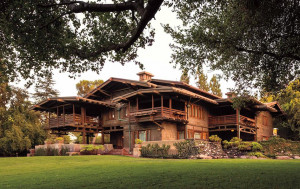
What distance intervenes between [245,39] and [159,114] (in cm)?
1539

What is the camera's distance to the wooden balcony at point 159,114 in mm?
25328

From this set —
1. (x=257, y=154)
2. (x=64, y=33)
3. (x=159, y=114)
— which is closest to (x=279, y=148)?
(x=257, y=154)

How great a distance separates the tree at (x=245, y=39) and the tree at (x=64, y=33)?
257cm

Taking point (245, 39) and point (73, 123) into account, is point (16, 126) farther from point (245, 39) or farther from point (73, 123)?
point (245, 39)

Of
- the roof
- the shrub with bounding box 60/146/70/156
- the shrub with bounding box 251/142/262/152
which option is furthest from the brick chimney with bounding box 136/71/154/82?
the shrub with bounding box 251/142/262/152

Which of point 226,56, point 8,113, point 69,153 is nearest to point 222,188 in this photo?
point 226,56

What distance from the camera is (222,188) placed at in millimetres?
7223

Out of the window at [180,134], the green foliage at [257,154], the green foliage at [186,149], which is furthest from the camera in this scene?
→ the window at [180,134]

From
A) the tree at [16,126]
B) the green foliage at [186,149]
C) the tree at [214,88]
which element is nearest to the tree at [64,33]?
the green foliage at [186,149]

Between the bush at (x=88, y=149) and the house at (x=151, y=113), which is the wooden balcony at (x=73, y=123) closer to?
the house at (x=151, y=113)

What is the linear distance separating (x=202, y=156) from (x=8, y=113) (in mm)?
21280

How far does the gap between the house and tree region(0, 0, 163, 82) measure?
14.3 metres

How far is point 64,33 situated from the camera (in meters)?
9.65

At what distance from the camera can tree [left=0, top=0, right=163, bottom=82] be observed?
24.5 ft
